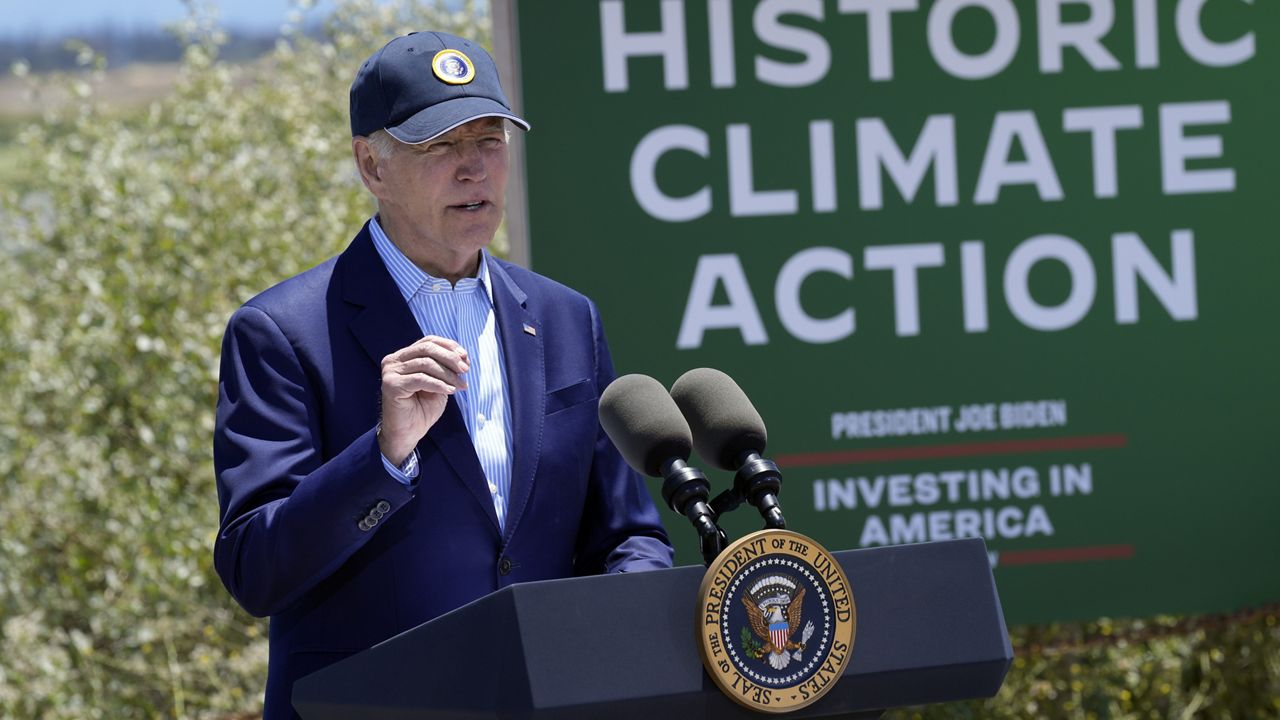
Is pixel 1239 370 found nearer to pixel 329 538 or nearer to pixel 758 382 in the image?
pixel 758 382

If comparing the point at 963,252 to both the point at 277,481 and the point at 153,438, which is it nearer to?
the point at 277,481

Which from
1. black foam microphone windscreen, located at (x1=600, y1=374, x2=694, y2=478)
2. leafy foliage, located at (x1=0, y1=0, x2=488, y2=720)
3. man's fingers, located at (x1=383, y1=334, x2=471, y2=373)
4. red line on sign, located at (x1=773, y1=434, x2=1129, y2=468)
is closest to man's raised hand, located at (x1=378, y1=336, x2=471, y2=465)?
man's fingers, located at (x1=383, y1=334, x2=471, y2=373)

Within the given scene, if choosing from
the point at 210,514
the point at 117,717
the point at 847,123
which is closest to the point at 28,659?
the point at 117,717

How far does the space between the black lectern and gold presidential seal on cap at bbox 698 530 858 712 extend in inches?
0.9

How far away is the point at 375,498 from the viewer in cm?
176

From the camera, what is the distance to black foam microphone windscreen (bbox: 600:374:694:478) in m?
1.69

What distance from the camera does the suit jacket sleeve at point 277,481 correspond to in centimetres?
176

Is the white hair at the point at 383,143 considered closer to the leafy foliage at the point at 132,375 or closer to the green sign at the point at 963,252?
the green sign at the point at 963,252

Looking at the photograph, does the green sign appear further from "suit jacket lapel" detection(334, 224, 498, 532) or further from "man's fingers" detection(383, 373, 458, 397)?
"man's fingers" detection(383, 373, 458, 397)

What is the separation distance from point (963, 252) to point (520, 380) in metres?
2.49

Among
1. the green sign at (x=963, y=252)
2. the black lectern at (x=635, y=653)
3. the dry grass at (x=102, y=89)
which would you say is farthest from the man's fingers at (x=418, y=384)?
the dry grass at (x=102, y=89)

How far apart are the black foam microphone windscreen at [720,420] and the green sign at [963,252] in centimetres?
237

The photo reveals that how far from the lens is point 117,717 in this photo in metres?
5.22

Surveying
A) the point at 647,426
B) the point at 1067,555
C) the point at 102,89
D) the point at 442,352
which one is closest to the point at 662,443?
the point at 647,426
